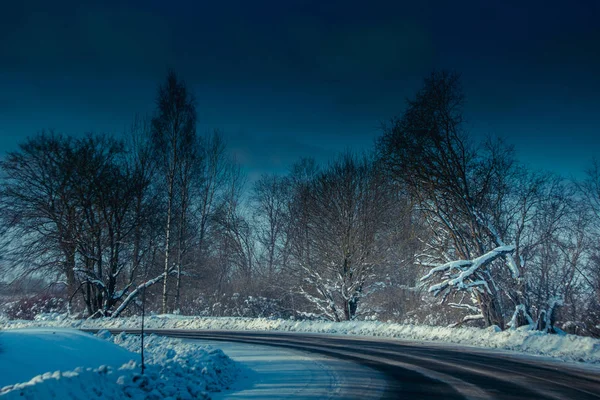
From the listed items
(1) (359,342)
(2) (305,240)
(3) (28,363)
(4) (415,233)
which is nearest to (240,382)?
(3) (28,363)

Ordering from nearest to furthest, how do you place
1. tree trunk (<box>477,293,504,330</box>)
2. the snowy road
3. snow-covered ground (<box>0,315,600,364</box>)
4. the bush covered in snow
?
1. the snowy road
2. snow-covered ground (<box>0,315,600,364</box>)
3. tree trunk (<box>477,293,504,330</box>)
4. the bush covered in snow

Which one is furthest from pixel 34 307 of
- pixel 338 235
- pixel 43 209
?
pixel 338 235

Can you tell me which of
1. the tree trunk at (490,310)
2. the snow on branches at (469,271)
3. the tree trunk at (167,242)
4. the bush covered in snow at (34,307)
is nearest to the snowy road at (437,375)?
the snow on branches at (469,271)

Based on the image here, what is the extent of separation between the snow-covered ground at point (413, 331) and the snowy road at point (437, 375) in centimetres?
107

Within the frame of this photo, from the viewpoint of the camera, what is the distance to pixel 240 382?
7.33 metres

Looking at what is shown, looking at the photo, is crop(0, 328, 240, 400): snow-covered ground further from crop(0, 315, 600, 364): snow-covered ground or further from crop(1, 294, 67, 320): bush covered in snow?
crop(1, 294, 67, 320): bush covered in snow

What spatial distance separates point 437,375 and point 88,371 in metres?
6.15

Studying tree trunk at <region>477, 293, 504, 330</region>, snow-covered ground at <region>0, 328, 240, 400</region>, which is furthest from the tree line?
snow-covered ground at <region>0, 328, 240, 400</region>

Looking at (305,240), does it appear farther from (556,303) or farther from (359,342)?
(556,303)

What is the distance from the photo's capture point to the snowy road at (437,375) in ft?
20.3

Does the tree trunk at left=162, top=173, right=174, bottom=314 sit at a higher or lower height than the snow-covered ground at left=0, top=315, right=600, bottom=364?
higher

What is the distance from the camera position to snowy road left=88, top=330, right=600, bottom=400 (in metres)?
6.20

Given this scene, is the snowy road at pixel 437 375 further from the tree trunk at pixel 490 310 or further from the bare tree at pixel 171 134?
the bare tree at pixel 171 134

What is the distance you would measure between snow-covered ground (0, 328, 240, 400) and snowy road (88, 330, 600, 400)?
82 centimetres
